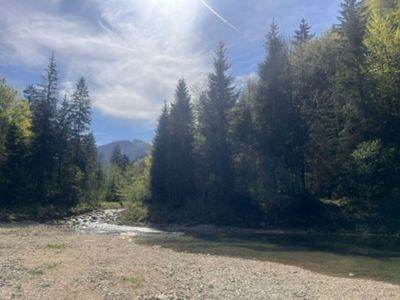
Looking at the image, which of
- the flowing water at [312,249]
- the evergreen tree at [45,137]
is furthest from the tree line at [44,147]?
the flowing water at [312,249]

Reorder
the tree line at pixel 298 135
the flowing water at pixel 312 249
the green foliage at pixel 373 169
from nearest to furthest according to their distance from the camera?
the flowing water at pixel 312 249 → the green foliage at pixel 373 169 → the tree line at pixel 298 135

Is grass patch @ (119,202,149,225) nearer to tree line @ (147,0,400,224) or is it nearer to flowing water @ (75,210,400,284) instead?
tree line @ (147,0,400,224)

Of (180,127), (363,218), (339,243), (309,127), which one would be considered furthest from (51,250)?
(180,127)

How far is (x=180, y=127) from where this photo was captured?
172ft

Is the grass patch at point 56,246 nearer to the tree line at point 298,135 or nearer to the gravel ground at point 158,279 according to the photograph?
the gravel ground at point 158,279

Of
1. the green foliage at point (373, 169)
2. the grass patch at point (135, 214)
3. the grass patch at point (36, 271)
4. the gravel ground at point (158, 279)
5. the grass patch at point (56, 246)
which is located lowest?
the gravel ground at point (158, 279)

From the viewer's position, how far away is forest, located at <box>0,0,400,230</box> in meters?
35.5

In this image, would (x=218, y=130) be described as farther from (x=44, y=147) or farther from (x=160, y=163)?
(x=44, y=147)

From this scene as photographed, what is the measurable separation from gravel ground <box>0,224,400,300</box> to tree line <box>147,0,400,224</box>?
65.6 ft

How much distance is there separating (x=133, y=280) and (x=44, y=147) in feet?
151

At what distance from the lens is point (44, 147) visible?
55.7m

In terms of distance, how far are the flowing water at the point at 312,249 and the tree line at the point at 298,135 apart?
669 cm

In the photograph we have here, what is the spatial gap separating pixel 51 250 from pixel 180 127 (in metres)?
32.5

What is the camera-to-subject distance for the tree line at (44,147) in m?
51.4
